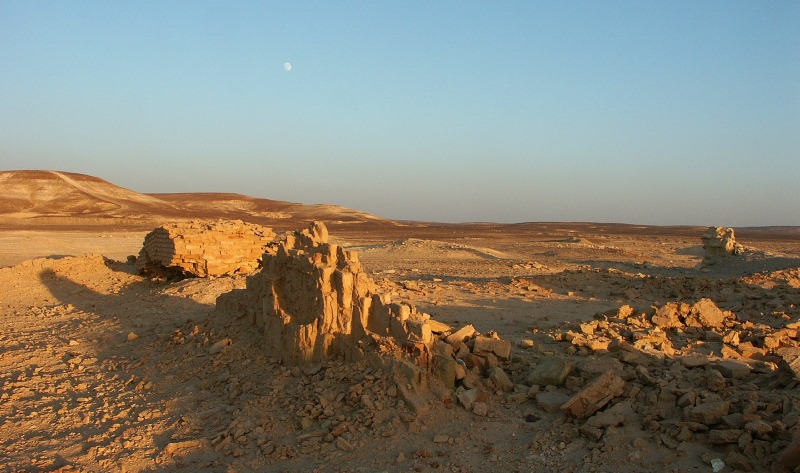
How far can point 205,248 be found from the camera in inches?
523

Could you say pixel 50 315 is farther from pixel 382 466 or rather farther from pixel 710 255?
pixel 710 255

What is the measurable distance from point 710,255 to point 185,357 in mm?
20337

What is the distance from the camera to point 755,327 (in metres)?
7.62

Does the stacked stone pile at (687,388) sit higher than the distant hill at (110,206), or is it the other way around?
the distant hill at (110,206)

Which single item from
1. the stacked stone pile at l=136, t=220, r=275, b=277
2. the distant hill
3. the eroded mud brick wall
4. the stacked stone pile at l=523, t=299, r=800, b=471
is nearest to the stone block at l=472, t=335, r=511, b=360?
the stacked stone pile at l=523, t=299, r=800, b=471

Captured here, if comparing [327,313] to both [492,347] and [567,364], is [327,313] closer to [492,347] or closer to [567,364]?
[492,347]

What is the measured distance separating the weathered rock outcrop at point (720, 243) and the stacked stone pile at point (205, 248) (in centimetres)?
1664

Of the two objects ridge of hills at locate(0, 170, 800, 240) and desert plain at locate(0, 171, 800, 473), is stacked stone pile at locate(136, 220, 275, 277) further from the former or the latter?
ridge of hills at locate(0, 170, 800, 240)

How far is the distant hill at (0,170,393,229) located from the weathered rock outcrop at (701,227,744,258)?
3999cm

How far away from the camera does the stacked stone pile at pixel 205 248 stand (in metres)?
13.1

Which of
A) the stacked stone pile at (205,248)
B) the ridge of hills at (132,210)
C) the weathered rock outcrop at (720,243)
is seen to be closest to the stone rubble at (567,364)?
the stacked stone pile at (205,248)

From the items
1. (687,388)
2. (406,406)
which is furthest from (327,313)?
(687,388)

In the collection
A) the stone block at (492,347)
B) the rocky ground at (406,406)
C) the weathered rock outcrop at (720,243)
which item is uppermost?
the weathered rock outcrop at (720,243)

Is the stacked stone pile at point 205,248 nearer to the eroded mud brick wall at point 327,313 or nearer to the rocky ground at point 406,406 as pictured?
the rocky ground at point 406,406
